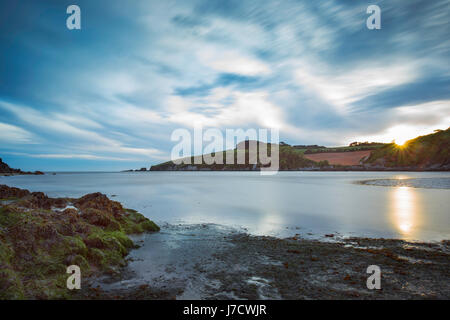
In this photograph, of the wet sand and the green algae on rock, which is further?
the wet sand

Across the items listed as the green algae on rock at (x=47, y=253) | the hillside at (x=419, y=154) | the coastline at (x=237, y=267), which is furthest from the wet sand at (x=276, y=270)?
the hillside at (x=419, y=154)

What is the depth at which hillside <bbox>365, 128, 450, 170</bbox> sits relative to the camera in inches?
3960

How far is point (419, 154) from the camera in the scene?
114 m

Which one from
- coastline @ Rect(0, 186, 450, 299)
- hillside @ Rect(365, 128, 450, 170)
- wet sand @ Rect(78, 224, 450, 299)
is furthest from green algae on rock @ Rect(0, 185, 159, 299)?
hillside @ Rect(365, 128, 450, 170)

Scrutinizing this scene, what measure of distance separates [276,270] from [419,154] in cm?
13829

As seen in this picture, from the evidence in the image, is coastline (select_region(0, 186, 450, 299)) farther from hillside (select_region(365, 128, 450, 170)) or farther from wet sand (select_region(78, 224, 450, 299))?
hillside (select_region(365, 128, 450, 170))

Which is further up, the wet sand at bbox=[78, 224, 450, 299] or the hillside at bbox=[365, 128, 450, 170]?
the hillside at bbox=[365, 128, 450, 170]

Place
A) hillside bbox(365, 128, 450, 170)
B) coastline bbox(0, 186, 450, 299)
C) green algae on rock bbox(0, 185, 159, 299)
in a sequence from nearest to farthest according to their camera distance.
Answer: green algae on rock bbox(0, 185, 159, 299) → coastline bbox(0, 186, 450, 299) → hillside bbox(365, 128, 450, 170)

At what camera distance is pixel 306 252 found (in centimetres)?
938

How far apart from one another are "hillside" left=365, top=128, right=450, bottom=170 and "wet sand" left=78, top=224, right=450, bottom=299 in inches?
4547

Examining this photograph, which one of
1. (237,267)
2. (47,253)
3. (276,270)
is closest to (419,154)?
(276,270)
